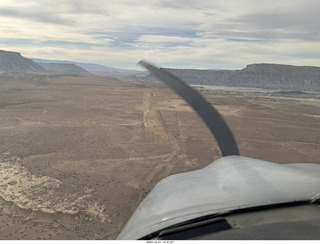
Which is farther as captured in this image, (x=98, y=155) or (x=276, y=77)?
(x=276, y=77)

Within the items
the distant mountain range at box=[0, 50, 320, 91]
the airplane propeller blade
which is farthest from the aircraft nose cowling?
the distant mountain range at box=[0, 50, 320, 91]

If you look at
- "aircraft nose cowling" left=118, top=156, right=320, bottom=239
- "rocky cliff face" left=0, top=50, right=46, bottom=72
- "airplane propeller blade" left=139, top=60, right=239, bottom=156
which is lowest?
"aircraft nose cowling" left=118, top=156, right=320, bottom=239

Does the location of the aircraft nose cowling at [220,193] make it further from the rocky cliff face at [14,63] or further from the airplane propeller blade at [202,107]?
the rocky cliff face at [14,63]

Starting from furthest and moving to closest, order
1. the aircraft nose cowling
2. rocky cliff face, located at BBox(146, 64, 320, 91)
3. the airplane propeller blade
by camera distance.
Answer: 1. rocky cliff face, located at BBox(146, 64, 320, 91)
2. the airplane propeller blade
3. the aircraft nose cowling

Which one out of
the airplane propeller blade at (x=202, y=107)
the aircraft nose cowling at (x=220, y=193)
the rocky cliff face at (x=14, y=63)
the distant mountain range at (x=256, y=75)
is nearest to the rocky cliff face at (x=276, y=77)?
the distant mountain range at (x=256, y=75)

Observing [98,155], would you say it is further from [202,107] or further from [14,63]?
[14,63]

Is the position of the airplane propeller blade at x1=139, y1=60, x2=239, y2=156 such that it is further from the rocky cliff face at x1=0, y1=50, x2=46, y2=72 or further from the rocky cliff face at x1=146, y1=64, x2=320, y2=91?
the rocky cliff face at x1=0, y1=50, x2=46, y2=72

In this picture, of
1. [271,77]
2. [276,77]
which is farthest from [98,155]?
[276,77]

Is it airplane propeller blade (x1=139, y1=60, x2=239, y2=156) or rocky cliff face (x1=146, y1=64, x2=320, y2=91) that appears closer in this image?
airplane propeller blade (x1=139, y1=60, x2=239, y2=156)

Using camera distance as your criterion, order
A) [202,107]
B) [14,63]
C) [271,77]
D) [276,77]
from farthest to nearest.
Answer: [14,63] → [271,77] → [276,77] → [202,107]
